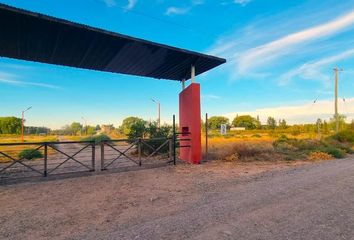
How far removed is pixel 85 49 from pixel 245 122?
110 m

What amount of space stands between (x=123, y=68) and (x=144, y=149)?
6.66 meters

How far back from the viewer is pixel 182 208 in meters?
5.53

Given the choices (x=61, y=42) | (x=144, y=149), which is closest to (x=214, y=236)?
(x=61, y=42)

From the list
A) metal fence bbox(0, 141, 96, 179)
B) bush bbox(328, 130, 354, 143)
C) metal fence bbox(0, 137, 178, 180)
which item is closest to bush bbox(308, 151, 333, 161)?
metal fence bbox(0, 137, 178, 180)

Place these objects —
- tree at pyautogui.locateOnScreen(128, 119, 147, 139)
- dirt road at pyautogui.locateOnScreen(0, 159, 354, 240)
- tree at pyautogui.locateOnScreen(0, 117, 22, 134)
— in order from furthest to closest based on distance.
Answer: tree at pyautogui.locateOnScreen(0, 117, 22, 134) < tree at pyautogui.locateOnScreen(128, 119, 147, 139) < dirt road at pyautogui.locateOnScreen(0, 159, 354, 240)

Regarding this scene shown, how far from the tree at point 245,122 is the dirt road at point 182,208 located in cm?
10312

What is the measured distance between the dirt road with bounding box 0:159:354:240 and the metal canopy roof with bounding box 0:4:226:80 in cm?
544

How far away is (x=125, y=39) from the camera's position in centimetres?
979

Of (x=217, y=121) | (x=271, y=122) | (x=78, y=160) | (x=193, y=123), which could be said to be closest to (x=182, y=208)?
(x=193, y=123)

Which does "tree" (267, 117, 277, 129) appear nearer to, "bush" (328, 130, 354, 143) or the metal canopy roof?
"bush" (328, 130, 354, 143)

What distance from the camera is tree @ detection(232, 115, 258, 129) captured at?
109 m

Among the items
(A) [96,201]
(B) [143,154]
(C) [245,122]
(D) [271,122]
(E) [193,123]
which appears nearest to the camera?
(A) [96,201]

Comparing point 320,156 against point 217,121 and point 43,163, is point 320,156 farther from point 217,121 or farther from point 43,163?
point 217,121

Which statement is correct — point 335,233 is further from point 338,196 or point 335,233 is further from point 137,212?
point 137,212
